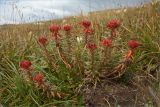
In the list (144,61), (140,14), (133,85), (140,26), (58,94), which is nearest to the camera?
(58,94)

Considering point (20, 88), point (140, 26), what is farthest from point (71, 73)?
point (140, 26)

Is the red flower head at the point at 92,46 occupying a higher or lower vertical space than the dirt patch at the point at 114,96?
higher

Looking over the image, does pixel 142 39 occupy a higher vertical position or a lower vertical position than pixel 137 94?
higher

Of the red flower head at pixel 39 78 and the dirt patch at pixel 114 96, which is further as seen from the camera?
the dirt patch at pixel 114 96

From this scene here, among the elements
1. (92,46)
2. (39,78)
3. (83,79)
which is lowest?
(83,79)

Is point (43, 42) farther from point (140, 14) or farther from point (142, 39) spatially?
point (140, 14)

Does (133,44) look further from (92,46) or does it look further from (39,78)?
(39,78)

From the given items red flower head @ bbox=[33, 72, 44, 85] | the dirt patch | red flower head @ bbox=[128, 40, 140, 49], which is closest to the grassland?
the dirt patch

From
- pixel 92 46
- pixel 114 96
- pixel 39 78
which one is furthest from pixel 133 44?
pixel 39 78

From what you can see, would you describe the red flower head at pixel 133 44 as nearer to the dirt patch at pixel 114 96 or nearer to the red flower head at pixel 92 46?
the red flower head at pixel 92 46

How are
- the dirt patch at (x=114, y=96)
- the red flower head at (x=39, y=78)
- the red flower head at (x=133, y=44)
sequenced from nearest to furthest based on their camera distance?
the red flower head at (x=39, y=78) < the red flower head at (x=133, y=44) < the dirt patch at (x=114, y=96)

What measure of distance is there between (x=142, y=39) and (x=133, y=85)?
3.18ft

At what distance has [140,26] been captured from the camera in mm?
7387

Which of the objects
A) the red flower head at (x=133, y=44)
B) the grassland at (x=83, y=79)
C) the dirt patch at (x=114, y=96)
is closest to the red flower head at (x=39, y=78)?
the grassland at (x=83, y=79)
